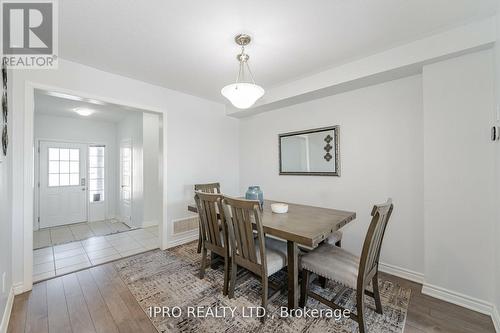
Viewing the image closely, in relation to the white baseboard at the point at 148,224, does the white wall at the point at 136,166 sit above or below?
above

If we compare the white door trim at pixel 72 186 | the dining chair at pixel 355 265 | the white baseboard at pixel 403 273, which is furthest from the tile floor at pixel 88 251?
the white baseboard at pixel 403 273

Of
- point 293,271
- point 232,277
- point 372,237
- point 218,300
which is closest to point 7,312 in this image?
point 218,300

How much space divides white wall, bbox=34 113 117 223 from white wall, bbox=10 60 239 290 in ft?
10.2

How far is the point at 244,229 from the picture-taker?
1.75m

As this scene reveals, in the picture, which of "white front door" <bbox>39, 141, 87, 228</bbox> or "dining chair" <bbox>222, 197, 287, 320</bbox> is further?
"white front door" <bbox>39, 141, 87, 228</bbox>

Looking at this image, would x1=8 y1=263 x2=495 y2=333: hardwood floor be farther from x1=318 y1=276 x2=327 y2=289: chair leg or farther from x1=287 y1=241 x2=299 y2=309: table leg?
x1=287 y1=241 x2=299 y2=309: table leg

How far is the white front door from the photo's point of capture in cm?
455

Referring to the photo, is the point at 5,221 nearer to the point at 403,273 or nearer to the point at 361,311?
the point at 361,311

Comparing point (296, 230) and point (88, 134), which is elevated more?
point (88, 134)

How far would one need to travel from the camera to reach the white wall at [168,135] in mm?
2105

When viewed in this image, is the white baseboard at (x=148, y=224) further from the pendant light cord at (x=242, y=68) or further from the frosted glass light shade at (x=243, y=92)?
the frosted glass light shade at (x=243, y=92)

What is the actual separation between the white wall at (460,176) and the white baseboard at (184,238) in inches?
123

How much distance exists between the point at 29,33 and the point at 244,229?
2.55 metres

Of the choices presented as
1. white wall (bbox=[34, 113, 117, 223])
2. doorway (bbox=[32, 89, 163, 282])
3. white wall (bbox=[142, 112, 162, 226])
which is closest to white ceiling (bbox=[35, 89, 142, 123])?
doorway (bbox=[32, 89, 163, 282])
